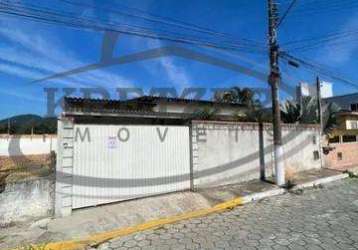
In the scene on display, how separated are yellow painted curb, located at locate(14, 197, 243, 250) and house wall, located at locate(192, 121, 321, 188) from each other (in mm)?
1465

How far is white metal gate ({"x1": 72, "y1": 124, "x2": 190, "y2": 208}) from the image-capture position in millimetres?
7047

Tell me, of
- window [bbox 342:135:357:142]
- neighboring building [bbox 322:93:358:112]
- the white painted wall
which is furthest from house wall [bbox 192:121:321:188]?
neighboring building [bbox 322:93:358:112]

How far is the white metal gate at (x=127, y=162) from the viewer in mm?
7047

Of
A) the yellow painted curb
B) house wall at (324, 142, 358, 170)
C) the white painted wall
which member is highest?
the white painted wall

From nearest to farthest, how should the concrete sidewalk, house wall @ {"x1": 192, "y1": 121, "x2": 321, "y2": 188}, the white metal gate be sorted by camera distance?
1. the concrete sidewalk
2. the white metal gate
3. house wall @ {"x1": 192, "y1": 121, "x2": 321, "y2": 188}

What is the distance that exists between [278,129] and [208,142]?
8.48 ft

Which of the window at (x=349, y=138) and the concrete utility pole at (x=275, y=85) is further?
the window at (x=349, y=138)

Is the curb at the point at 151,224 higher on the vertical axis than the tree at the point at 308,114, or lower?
lower

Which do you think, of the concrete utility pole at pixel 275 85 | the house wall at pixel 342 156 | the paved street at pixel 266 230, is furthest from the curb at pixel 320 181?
the paved street at pixel 266 230

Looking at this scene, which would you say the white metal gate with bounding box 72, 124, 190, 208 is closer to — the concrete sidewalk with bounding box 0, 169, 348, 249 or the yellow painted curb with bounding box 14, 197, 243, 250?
the concrete sidewalk with bounding box 0, 169, 348, 249

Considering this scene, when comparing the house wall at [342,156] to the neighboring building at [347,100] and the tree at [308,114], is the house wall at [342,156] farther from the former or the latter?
the neighboring building at [347,100]

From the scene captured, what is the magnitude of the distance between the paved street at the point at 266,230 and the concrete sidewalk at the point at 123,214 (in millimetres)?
673

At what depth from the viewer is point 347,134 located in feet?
55.3

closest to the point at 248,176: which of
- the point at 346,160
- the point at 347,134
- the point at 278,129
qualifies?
the point at 278,129
